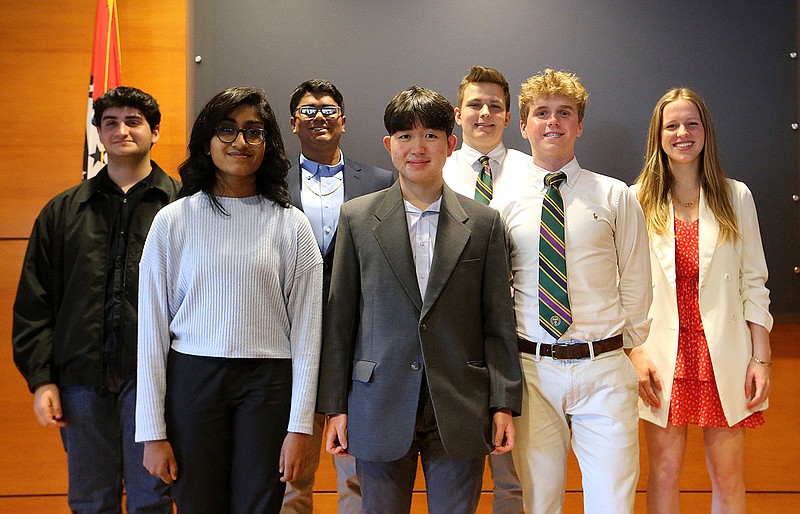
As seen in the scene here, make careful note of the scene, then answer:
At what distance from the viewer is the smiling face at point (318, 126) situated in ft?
8.77

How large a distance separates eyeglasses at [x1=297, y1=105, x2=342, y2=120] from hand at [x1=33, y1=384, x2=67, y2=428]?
3.88 ft

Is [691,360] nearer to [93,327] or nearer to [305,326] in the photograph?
[305,326]

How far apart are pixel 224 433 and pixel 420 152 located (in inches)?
34.4

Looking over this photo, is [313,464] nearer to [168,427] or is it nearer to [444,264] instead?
[168,427]

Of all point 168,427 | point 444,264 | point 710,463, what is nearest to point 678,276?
point 710,463

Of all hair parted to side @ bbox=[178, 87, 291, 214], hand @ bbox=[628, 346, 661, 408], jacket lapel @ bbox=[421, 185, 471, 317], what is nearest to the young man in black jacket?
hair parted to side @ bbox=[178, 87, 291, 214]

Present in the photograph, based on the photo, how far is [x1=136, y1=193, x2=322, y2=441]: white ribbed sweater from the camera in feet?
6.36

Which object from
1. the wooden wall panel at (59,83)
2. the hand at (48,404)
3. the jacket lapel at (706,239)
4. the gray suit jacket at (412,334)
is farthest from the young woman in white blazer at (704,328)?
the wooden wall panel at (59,83)

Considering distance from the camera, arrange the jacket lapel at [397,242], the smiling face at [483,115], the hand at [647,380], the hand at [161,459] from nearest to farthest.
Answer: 1. the hand at [161,459]
2. the jacket lapel at [397,242]
3. the hand at [647,380]
4. the smiling face at [483,115]

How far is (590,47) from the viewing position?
352 centimetres

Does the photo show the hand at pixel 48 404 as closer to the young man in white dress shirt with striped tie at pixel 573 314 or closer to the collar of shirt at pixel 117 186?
the collar of shirt at pixel 117 186

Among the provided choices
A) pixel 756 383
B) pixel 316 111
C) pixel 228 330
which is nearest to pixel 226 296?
pixel 228 330

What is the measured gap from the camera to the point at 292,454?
1.92 m

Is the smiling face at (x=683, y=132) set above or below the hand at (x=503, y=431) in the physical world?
above
